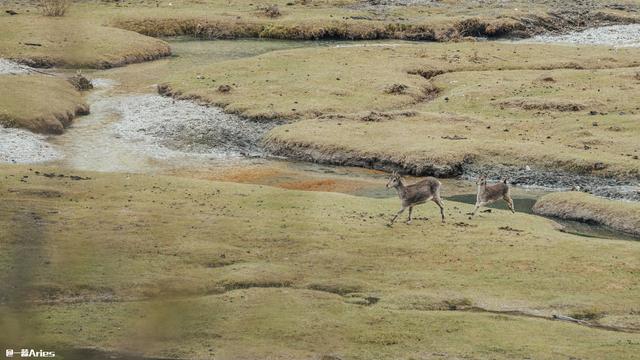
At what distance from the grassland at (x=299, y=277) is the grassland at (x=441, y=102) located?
11586mm

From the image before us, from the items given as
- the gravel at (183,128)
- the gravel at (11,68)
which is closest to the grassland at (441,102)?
the gravel at (183,128)

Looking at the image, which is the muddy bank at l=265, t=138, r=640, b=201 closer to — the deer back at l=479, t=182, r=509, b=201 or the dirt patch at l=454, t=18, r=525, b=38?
the deer back at l=479, t=182, r=509, b=201

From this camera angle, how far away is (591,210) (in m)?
39.5

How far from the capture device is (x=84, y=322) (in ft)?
80.9

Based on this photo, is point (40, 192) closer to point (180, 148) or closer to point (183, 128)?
point (180, 148)

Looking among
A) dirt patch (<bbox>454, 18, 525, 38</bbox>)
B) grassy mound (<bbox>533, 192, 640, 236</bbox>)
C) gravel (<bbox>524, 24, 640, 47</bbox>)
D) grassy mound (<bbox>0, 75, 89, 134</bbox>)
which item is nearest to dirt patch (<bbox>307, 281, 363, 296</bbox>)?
grassy mound (<bbox>533, 192, 640, 236</bbox>)

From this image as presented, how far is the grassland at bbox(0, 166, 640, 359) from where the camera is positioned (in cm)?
2416

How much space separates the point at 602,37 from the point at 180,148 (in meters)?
40.0

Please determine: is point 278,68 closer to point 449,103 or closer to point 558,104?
point 449,103

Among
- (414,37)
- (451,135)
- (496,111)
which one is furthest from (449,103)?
(414,37)

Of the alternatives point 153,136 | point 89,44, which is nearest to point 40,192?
point 153,136

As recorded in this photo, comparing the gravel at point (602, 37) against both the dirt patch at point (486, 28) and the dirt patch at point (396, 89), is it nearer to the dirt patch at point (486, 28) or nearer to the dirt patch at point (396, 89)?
the dirt patch at point (486, 28)

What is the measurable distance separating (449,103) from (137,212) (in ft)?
89.9

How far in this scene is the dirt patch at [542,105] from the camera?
2157 inches
